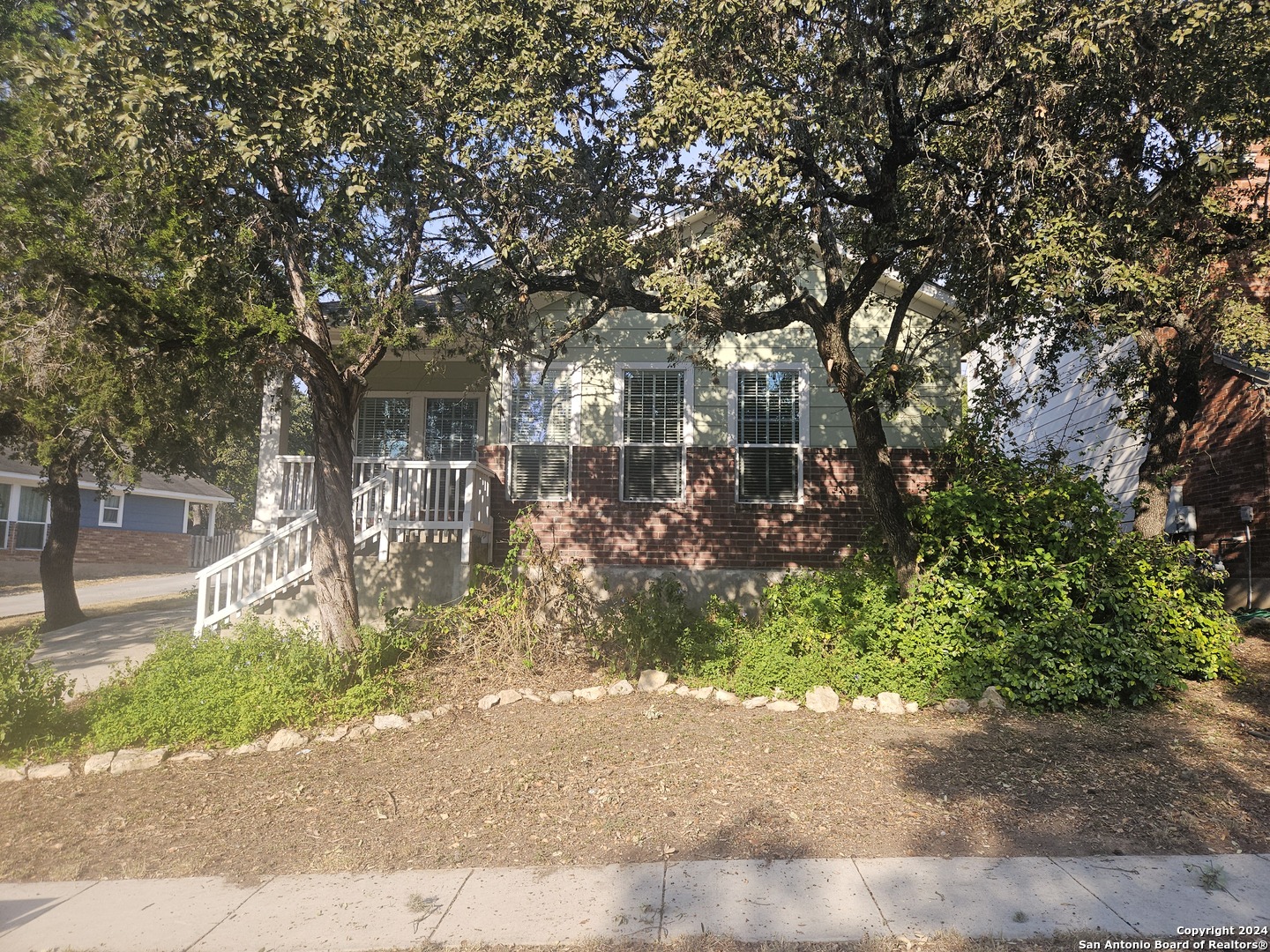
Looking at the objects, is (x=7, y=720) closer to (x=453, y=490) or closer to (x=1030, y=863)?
(x=453, y=490)

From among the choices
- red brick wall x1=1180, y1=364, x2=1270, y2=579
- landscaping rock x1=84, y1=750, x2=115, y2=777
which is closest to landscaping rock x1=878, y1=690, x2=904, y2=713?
red brick wall x1=1180, y1=364, x2=1270, y2=579

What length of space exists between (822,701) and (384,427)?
8.45 meters

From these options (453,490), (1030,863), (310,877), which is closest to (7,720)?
(310,877)

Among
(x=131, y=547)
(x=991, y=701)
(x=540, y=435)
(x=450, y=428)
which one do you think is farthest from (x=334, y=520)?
(x=131, y=547)

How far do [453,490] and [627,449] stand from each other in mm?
2432

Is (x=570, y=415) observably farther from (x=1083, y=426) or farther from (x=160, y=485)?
(x=160, y=485)

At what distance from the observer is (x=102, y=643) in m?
11.6

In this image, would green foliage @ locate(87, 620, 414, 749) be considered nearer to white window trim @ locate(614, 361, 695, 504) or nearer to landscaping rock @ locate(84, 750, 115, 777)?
landscaping rock @ locate(84, 750, 115, 777)

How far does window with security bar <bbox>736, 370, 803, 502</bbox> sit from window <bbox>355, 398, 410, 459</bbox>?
5370 mm

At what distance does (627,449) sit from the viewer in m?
11.4

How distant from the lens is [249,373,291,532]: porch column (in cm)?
1088

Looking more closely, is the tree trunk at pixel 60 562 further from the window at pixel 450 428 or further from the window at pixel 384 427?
the window at pixel 450 428

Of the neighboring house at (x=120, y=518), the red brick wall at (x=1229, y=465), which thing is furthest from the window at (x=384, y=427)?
the neighboring house at (x=120, y=518)

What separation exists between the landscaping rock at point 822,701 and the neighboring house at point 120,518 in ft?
73.6
